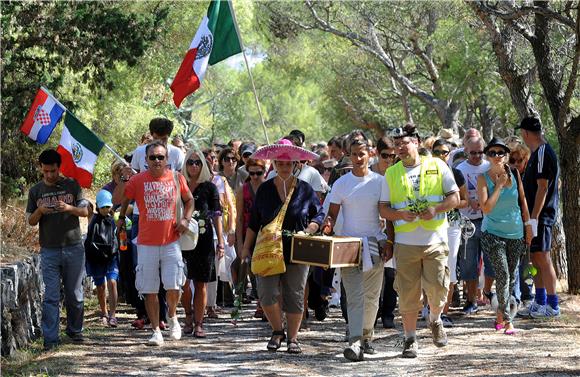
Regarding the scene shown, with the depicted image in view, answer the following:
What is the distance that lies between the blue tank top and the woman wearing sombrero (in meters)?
1.87

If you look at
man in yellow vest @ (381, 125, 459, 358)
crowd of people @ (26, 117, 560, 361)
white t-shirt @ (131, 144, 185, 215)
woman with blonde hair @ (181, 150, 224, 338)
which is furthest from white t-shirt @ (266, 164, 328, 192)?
man in yellow vest @ (381, 125, 459, 358)

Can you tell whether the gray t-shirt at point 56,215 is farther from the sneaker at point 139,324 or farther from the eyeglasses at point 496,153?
the eyeglasses at point 496,153

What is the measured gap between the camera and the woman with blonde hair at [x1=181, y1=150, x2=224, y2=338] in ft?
37.4

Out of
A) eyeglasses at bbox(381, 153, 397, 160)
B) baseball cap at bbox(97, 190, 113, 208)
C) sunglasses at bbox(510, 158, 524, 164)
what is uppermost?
sunglasses at bbox(510, 158, 524, 164)

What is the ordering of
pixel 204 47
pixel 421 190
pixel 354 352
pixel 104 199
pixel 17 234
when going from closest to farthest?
1. pixel 421 190
2. pixel 354 352
3. pixel 104 199
4. pixel 204 47
5. pixel 17 234

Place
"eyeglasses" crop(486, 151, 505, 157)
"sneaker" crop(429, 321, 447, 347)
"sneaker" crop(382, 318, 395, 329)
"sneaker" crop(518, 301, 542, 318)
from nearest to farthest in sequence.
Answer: "sneaker" crop(429, 321, 447, 347)
"eyeglasses" crop(486, 151, 505, 157)
"sneaker" crop(382, 318, 395, 329)
"sneaker" crop(518, 301, 542, 318)

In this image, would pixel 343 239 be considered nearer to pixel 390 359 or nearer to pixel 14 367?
pixel 390 359

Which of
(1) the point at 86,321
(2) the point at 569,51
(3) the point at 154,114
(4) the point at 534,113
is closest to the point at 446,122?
(3) the point at 154,114

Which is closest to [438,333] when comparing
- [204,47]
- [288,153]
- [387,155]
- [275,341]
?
[275,341]

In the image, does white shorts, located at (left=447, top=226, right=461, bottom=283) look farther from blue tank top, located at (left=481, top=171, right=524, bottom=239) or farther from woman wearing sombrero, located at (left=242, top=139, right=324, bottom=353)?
woman wearing sombrero, located at (left=242, top=139, right=324, bottom=353)

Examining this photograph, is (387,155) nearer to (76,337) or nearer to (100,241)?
(100,241)

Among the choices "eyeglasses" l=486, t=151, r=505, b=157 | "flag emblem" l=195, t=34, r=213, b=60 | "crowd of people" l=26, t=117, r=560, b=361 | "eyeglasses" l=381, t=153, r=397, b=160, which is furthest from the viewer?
"flag emblem" l=195, t=34, r=213, b=60

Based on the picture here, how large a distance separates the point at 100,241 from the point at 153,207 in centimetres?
173

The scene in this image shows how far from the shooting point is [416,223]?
9664mm
